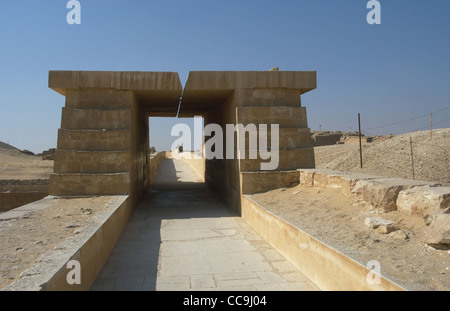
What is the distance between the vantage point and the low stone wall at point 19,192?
46.8ft

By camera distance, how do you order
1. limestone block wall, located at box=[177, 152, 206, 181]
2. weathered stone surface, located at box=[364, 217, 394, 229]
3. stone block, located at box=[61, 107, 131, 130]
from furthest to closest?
limestone block wall, located at box=[177, 152, 206, 181], stone block, located at box=[61, 107, 131, 130], weathered stone surface, located at box=[364, 217, 394, 229]

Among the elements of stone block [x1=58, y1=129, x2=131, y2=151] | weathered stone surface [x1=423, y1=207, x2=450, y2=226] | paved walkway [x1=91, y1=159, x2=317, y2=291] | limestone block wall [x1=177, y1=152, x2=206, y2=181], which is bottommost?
paved walkway [x1=91, y1=159, x2=317, y2=291]

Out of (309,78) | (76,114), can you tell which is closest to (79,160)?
(76,114)

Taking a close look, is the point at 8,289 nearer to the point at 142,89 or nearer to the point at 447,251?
the point at 447,251

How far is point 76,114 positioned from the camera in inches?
312

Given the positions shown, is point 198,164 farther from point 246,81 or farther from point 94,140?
point 246,81

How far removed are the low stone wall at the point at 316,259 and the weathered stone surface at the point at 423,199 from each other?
136 cm

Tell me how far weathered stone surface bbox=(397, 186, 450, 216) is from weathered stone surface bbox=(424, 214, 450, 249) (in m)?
0.40

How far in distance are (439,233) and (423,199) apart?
88 cm

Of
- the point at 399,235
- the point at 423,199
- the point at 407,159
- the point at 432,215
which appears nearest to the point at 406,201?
the point at 423,199

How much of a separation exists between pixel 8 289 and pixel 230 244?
371 cm

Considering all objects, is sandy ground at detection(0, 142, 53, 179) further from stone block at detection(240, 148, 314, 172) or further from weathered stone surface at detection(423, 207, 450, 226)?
weathered stone surface at detection(423, 207, 450, 226)

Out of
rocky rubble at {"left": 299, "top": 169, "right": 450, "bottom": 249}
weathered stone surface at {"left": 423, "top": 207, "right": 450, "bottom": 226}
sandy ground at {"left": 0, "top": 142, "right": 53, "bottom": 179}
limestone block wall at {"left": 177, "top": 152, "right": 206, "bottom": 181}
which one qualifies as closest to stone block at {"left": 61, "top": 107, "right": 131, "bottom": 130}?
rocky rubble at {"left": 299, "top": 169, "right": 450, "bottom": 249}

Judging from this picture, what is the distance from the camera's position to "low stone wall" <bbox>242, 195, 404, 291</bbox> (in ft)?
9.90
